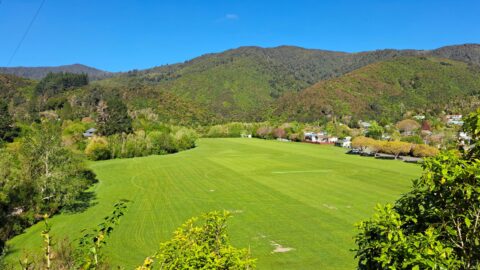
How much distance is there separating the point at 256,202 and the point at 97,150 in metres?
60.8

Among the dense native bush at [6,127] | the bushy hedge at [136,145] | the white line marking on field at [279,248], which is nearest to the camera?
the white line marking on field at [279,248]

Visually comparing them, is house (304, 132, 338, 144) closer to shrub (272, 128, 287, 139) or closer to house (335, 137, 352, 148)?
house (335, 137, 352, 148)

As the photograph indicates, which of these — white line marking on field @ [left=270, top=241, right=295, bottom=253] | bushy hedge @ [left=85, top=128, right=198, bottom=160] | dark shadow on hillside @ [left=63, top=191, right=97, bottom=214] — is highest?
bushy hedge @ [left=85, top=128, right=198, bottom=160]

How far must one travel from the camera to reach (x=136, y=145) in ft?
338

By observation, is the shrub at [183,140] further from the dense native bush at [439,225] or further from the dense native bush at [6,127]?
the dense native bush at [439,225]

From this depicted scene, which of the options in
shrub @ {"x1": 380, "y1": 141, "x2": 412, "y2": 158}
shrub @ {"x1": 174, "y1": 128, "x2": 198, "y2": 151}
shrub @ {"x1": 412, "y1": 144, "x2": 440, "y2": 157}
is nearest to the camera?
shrub @ {"x1": 412, "y1": 144, "x2": 440, "y2": 157}

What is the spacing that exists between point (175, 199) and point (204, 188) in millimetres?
8301

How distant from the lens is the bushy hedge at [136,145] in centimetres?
9469

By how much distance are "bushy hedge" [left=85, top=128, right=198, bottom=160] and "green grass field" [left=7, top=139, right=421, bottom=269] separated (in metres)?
7.43

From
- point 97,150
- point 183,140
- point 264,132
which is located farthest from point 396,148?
point 264,132

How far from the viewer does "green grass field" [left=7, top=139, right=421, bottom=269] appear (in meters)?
29.8

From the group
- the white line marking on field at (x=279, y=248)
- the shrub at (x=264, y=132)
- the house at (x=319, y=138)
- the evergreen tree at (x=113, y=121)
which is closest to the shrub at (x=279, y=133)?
the shrub at (x=264, y=132)

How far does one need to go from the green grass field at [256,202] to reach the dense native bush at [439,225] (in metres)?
18.3

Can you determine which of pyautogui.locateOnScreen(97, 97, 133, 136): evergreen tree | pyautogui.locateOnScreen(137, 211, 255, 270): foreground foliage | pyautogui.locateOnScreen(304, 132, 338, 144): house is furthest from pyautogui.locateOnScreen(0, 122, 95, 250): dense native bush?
pyautogui.locateOnScreen(304, 132, 338, 144): house
